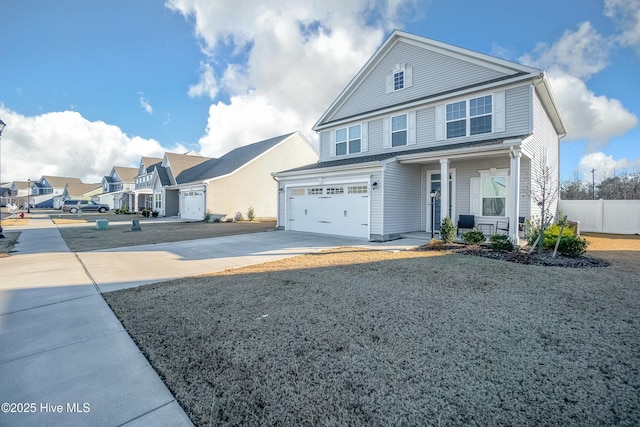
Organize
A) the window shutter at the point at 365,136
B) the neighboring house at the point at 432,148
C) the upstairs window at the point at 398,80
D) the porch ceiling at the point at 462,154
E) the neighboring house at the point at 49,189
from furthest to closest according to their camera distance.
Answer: the neighboring house at the point at 49,189
the window shutter at the point at 365,136
the upstairs window at the point at 398,80
the neighboring house at the point at 432,148
the porch ceiling at the point at 462,154

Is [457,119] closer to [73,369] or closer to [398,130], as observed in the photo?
[398,130]

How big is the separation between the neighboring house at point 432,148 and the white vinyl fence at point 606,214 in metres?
3.22

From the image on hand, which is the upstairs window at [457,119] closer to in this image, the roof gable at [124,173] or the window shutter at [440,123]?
the window shutter at [440,123]

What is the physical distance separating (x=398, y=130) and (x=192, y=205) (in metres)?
19.6

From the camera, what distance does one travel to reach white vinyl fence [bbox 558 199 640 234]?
44.7 ft

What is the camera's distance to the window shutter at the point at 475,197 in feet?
37.9

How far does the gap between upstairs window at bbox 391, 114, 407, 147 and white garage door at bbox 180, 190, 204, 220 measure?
55.1 feet

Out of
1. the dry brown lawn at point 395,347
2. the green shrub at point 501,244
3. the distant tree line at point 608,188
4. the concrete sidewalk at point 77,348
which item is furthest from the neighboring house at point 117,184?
the distant tree line at point 608,188

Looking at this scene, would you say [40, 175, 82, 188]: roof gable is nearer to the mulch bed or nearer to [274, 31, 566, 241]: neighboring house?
[274, 31, 566, 241]: neighboring house

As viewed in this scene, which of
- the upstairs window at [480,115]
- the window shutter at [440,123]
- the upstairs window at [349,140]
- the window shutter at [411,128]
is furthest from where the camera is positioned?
the upstairs window at [349,140]

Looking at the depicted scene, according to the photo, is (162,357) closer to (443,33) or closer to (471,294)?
(471,294)

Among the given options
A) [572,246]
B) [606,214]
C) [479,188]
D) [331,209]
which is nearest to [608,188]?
[606,214]

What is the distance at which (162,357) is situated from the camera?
115 inches

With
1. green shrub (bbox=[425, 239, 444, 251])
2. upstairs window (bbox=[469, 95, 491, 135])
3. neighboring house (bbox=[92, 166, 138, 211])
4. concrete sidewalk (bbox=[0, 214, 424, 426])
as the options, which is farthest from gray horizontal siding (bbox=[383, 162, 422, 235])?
neighboring house (bbox=[92, 166, 138, 211])
